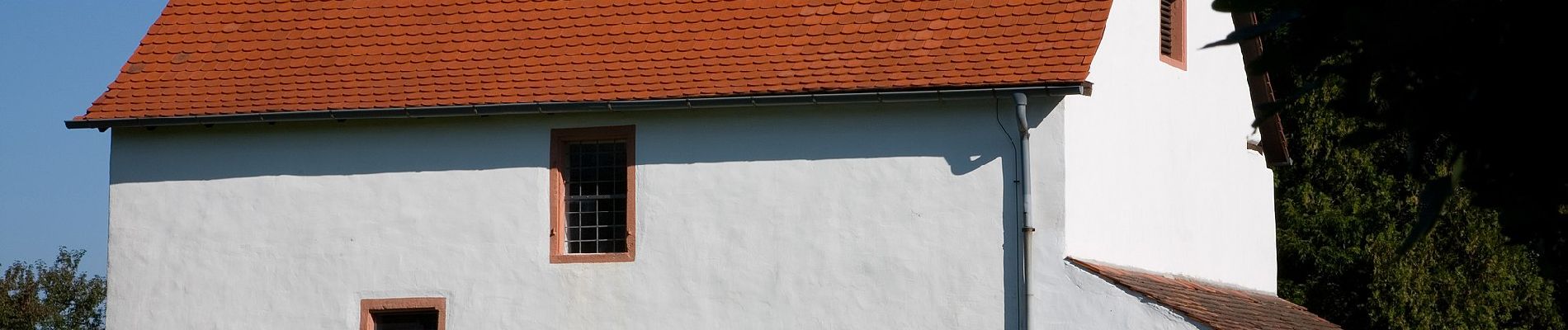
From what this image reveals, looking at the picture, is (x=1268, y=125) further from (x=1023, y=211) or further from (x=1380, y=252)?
(x=1023, y=211)

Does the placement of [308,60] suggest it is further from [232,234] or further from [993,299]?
[993,299]

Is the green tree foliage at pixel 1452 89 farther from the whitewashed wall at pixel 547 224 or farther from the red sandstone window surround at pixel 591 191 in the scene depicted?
the red sandstone window surround at pixel 591 191

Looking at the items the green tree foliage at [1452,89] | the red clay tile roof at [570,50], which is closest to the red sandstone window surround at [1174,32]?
the red clay tile roof at [570,50]

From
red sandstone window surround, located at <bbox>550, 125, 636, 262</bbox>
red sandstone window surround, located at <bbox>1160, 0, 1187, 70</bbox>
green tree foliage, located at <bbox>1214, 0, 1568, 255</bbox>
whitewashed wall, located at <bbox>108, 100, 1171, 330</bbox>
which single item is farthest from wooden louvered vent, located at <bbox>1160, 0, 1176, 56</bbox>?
green tree foliage, located at <bbox>1214, 0, 1568, 255</bbox>

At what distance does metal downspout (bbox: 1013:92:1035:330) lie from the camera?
1483cm

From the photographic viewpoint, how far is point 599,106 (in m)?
15.9

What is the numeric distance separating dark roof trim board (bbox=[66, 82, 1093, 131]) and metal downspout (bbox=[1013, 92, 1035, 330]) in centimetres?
→ 21

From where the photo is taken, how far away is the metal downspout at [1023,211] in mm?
14828

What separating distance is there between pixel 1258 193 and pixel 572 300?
302 inches

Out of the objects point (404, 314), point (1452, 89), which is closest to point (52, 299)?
point (404, 314)

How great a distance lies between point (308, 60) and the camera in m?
17.5

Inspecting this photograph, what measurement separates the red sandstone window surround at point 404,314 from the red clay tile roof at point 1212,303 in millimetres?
5466

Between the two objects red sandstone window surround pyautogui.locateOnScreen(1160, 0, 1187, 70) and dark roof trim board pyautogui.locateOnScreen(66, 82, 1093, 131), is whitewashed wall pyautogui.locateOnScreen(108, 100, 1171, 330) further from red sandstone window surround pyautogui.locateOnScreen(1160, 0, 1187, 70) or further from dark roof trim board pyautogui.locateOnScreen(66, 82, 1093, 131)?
red sandstone window surround pyautogui.locateOnScreen(1160, 0, 1187, 70)

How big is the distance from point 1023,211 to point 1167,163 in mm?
3000
